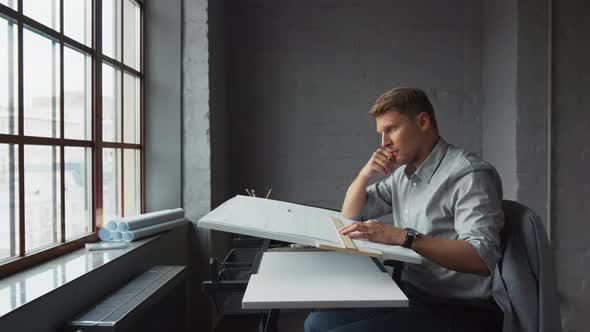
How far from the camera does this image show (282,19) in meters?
3.41

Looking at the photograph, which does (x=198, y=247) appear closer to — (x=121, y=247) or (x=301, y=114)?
(x=121, y=247)

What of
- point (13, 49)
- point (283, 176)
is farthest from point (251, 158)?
point (13, 49)

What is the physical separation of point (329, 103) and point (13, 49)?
2.22 m

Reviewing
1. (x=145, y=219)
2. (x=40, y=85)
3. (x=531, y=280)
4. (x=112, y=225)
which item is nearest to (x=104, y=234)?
(x=112, y=225)

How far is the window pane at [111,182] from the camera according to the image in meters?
2.29

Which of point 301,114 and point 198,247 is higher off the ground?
point 301,114

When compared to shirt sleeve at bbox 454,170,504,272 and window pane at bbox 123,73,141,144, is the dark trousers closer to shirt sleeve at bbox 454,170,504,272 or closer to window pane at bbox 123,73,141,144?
shirt sleeve at bbox 454,170,504,272

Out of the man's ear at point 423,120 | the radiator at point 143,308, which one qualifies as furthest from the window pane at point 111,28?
the man's ear at point 423,120

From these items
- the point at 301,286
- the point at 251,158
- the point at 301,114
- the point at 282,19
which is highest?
the point at 282,19

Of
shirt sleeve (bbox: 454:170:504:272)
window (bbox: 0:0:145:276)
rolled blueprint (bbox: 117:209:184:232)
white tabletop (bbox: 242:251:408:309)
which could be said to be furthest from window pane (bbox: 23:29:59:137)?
shirt sleeve (bbox: 454:170:504:272)

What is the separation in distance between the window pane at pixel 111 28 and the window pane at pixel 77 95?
9.4 inches

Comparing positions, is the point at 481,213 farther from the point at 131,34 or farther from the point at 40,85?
the point at 131,34

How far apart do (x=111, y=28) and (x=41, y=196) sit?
3.42 feet

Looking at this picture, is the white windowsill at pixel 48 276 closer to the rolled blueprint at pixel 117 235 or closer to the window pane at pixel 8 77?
the rolled blueprint at pixel 117 235
